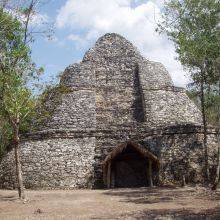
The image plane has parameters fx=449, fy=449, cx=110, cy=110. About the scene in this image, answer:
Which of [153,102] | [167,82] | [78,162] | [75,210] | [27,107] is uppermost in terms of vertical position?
[167,82]

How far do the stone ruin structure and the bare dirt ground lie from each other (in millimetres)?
3503

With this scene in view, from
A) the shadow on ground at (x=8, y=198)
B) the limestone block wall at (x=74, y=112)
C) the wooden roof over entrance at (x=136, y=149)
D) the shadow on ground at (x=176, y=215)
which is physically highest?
the limestone block wall at (x=74, y=112)

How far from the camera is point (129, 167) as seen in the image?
26422mm

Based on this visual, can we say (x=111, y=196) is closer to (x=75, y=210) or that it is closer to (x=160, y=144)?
(x=75, y=210)

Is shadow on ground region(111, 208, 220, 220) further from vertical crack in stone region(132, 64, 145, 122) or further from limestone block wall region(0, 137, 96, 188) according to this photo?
vertical crack in stone region(132, 64, 145, 122)

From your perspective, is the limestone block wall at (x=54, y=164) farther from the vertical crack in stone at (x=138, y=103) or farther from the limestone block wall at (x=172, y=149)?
the vertical crack in stone at (x=138, y=103)

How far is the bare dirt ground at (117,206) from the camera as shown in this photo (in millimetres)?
14359

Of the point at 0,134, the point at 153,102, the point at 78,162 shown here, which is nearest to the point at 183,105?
the point at 153,102

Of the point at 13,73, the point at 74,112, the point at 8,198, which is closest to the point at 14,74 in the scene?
the point at 13,73

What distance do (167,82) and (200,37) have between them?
1348cm

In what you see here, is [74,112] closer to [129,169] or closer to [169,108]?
[129,169]

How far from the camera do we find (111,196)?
807 inches

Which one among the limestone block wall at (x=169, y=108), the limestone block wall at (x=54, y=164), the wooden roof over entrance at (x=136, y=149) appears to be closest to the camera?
the wooden roof over entrance at (x=136, y=149)

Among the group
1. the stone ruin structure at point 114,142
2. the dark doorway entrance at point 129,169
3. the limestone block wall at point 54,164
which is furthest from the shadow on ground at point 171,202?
the limestone block wall at point 54,164
